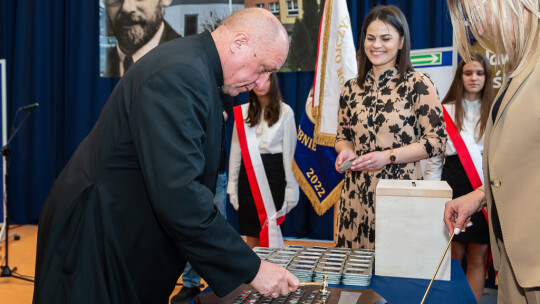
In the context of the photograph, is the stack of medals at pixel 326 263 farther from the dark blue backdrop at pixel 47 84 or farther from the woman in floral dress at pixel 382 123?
the dark blue backdrop at pixel 47 84

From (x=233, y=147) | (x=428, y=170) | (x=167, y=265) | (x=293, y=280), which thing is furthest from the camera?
(x=233, y=147)

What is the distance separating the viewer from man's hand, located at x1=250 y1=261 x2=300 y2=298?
1.02 metres

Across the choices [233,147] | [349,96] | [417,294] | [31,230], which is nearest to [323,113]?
[233,147]

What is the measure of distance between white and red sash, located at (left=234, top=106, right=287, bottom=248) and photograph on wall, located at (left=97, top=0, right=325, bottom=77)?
1502mm

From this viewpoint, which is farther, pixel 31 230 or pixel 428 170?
pixel 31 230

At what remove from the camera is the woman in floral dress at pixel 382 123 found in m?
1.82

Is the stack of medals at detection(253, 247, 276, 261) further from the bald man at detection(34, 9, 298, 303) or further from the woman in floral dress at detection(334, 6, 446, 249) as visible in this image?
the woman in floral dress at detection(334, 6, 446, 249)

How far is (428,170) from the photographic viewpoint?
2867 millimetres

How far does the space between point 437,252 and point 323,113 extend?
70.0 inches

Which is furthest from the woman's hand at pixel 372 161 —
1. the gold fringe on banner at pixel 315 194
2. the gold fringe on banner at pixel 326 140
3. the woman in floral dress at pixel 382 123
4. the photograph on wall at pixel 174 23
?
the photograph on wall at pixel 174 23

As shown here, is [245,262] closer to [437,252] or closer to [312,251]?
[312,251]

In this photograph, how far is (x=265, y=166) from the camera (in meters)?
3.25

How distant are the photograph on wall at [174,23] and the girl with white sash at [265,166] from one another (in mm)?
1404

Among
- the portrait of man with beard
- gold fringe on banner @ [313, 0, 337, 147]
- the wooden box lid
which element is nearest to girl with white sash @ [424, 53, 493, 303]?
gold fringe on banner @ [313, 0, 337, 147]
